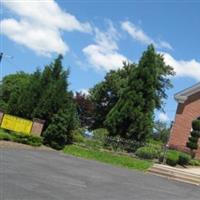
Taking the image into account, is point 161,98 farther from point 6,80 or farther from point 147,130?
point 6,80

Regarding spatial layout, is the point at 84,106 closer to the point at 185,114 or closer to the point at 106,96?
the point at 106,96

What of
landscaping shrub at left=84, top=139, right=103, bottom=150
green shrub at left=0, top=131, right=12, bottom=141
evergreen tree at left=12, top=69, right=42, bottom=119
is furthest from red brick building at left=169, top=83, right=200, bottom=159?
green shrub at left=0, top=131, right=12, bottom=141

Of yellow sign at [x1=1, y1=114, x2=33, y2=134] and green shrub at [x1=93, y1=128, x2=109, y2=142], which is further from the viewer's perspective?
green shrub at [x1=93, y1=128, x2=109, y2=142]

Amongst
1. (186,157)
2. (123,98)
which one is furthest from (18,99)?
(186,157)

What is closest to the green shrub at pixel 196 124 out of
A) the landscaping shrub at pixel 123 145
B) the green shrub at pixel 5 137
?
the landscaping shrub at pixel 123 145

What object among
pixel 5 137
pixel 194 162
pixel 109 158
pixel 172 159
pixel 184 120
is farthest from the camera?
pixel 184 120

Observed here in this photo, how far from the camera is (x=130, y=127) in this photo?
131 ft

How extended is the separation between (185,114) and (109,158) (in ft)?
40.9

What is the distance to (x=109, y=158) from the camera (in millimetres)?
32031

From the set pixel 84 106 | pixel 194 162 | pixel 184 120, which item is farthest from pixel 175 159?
pixel 84 106

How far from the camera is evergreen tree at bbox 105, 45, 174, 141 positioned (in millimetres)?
39781

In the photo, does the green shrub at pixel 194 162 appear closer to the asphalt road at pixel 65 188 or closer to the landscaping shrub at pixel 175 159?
the landscaping shrub at pixel 175 159

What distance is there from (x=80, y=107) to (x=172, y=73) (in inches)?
494

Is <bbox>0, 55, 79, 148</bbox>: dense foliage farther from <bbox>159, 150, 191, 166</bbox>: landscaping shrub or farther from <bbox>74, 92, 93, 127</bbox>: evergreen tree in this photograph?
<bbox>74, 92, 93, 127</bbox>: evergreen tree
